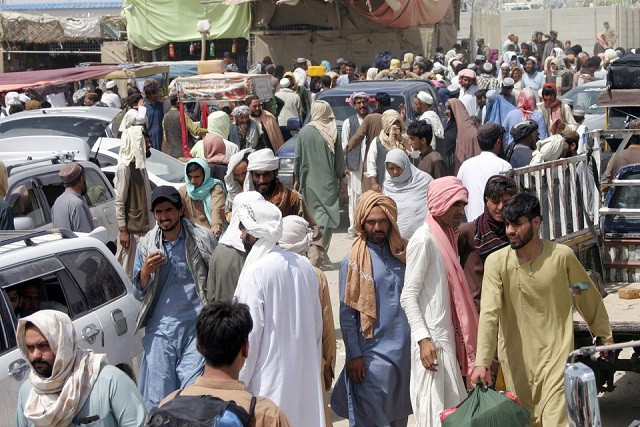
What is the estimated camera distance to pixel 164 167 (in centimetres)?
1461

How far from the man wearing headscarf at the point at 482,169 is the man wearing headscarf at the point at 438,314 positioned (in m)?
2.62

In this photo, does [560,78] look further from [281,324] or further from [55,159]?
[281,324]

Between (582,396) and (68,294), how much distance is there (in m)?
3.79

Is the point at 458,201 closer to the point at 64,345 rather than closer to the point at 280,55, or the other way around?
the point at 64,345

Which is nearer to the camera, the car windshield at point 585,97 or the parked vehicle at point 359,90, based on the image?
the parked vehicle at point 359,90

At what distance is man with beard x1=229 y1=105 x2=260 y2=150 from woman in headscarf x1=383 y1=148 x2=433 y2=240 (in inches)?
223

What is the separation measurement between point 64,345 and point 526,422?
2.10 metres

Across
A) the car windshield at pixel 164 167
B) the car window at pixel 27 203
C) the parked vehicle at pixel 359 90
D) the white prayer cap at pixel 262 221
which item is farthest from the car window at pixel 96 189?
the white prayer cap at pixel 262 221

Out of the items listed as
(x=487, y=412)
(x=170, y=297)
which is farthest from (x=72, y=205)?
(x=487, y=412)

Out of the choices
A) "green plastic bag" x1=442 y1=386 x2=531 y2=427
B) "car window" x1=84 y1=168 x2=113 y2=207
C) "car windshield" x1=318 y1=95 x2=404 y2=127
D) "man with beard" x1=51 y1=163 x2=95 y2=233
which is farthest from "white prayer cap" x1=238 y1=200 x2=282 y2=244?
"car windshield" x1=318 y1=95 x2=404 y2=127

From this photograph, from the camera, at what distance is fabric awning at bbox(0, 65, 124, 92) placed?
2039 cm

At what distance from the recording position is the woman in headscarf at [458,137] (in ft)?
45.7

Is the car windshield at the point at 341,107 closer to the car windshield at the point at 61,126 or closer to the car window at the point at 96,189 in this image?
the car windshield at the point at 61,126

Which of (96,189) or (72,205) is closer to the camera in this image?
(72,205)
